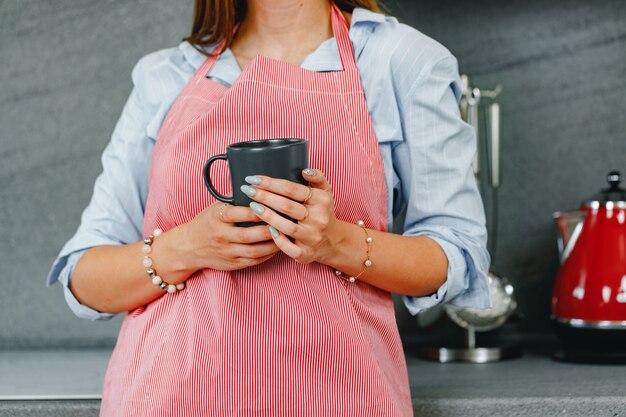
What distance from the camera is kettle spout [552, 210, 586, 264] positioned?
135 centimetres

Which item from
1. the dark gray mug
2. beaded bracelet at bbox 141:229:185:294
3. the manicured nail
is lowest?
beaded bracelet at bbox 141:229:185:294

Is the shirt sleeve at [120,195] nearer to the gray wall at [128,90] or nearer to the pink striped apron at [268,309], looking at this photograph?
the pink striped apron at [268,309]

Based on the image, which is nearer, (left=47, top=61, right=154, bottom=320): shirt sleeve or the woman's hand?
the woman's hand

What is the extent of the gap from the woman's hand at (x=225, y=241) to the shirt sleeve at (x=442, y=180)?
0.22 metres

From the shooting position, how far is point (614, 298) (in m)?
1.30

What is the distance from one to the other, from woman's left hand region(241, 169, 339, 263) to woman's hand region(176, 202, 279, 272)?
1.0 inches

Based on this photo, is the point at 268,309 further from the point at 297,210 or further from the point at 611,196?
the point at 611,196

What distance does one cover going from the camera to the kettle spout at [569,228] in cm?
135

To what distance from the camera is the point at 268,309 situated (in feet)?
2.88

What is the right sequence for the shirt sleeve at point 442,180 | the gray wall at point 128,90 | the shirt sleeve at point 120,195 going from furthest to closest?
the gray wall at point 128,90 → the shirt sleeve at point 120,195 → the shirt sleeve at point 442,180

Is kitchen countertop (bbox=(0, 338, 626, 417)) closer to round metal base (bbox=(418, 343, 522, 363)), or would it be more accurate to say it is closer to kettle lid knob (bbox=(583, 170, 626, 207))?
round metal base (bbox=(418, 343, 522, 363))

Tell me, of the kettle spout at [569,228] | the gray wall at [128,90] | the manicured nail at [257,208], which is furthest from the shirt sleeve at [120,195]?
the kettle spout at [569,228]

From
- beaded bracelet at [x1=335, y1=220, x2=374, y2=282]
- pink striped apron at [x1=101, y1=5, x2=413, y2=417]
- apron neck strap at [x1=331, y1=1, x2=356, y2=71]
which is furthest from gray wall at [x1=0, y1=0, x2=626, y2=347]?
beaded bracelet at [x1=335, y1=220, x2=374, y2=282]

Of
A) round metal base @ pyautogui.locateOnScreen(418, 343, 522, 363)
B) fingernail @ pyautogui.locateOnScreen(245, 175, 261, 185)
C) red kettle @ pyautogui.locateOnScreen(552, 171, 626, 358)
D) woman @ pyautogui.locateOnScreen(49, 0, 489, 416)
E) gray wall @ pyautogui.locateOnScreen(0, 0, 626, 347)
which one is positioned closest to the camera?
fingernail @ pyautogui.locateOnScreen(245, 175, 261, 185)
